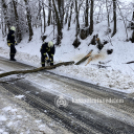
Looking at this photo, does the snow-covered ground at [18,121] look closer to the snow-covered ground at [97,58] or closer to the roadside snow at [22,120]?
the roadside snow at [22,120]

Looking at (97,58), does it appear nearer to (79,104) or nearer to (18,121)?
(79,104)

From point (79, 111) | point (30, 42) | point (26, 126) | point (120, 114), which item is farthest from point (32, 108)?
point (30, 42)

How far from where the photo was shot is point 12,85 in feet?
15.2

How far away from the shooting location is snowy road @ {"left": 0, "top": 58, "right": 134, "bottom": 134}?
105 inches

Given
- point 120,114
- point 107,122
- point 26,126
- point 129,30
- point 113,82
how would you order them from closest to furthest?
point 26,126
point 107,122
point 120,114
point 113,82
point 129,30

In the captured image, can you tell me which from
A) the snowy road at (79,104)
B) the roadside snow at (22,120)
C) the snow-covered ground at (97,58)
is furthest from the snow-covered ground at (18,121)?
the snow-covered ground at (97,58)

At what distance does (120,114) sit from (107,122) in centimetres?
51

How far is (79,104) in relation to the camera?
3492mm

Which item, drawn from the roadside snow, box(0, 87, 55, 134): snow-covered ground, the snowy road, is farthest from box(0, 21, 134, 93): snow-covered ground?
box(0, 87, 55, 134): snow-covered ground

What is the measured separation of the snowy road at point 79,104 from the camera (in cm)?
267

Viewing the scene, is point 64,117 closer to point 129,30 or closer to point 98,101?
point 98,101

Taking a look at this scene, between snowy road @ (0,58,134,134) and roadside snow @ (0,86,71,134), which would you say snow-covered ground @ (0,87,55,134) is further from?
snowy road @ (0,58,134,134)

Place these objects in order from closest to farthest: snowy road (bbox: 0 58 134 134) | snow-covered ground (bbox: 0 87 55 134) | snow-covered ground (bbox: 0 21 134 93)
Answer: snow-covered ground (bbox: 0 87 55 134)
snowy road (bbox: 0 58 134 134)
snow-covered ground (bbox: 0 21 134 93)

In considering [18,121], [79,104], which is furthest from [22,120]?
[79,104]
